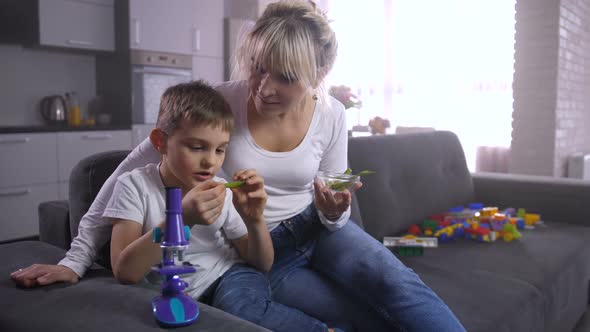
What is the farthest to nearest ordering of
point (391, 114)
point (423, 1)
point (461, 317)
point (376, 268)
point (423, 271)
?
1. point (391, 114)
2. point (423, 1)
3. point (423, 271)
4. point (461, 317)
5. point (376, 268)

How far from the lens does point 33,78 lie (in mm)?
4148

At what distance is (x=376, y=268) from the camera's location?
1269 mm

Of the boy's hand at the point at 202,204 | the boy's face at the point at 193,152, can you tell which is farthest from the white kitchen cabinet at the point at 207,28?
the boy's hand at the point at 202,204

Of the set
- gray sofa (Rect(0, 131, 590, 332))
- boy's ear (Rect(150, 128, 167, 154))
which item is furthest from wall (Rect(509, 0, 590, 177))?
boy's ear (Rect(150, 128, 167, 154))

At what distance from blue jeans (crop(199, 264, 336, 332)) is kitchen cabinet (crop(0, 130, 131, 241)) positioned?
2932 millimetres

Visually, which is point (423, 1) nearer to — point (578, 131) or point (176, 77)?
point (578, 131)

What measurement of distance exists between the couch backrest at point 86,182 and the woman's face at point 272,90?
42 centimetres

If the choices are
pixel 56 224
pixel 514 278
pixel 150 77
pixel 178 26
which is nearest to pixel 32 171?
pixel 150 77

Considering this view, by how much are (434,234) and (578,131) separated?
3.23 meters

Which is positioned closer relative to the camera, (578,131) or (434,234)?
(434,234)

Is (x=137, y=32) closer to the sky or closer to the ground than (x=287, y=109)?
closer to the sky

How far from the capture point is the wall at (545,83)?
4.11 meters

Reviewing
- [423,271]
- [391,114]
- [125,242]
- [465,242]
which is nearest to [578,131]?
[391,114]

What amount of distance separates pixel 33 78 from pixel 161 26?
1143mm
